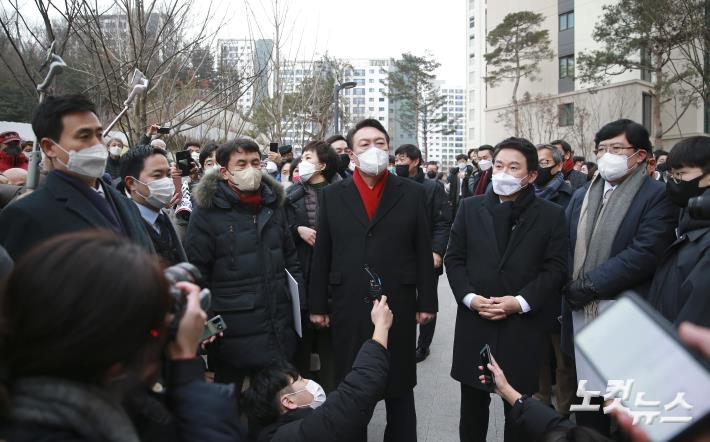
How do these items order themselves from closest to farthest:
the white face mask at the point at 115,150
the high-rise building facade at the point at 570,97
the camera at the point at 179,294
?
the camera at the point at 179,294
the white face mask at the point at 115,150
the high-rise building facade at the point at 570,97

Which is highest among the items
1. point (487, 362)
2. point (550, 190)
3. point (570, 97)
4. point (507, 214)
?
point (570, 97)

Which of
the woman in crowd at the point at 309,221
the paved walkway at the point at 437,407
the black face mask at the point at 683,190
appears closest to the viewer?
the black face mask at the point at 683,190

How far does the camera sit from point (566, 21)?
41.0m

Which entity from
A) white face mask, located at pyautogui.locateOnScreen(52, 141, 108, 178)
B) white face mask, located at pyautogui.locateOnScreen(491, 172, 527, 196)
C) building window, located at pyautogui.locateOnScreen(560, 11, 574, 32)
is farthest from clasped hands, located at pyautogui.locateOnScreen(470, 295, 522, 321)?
building window, located at pyautogui.locateOnScreen(560, 11, 574, 32)

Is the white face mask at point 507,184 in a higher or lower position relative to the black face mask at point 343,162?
lower

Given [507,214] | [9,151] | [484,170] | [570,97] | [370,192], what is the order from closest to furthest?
[507,214] → [370,192] → [9,151] → [484,170] → [570,97]

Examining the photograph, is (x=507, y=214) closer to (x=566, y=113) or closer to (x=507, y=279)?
(x=507, y=279)

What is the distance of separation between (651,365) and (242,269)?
9.23 feet

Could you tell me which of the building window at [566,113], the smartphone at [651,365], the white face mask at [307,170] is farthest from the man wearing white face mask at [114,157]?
the building window at [566,113]

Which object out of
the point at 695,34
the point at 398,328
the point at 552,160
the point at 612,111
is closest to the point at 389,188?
the point at 398,328

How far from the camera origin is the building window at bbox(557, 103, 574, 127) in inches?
1497

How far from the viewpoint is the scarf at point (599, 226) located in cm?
356

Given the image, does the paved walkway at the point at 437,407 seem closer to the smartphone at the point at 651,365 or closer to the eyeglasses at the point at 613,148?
the eyeglasses at the point at 613,148

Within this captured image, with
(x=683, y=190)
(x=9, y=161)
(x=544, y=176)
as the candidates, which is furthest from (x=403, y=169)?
(x=9, y=161)
